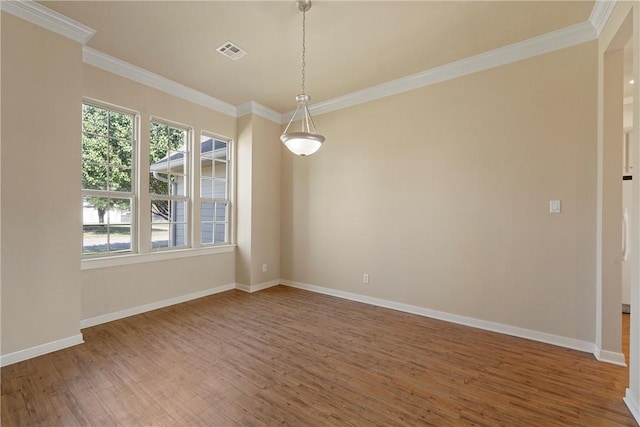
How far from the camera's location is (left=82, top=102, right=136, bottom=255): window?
3262mm

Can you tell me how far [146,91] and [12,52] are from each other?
4.41 ft

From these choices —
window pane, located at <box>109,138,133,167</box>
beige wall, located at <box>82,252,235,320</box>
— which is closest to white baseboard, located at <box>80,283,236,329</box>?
beige wall, located at <box>82,252,235,320</box>

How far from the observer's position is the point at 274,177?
5.10 meters

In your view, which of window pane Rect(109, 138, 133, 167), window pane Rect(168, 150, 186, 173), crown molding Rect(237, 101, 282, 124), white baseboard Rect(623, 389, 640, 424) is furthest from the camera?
crown molding Rect(237, 101, 282, 124)

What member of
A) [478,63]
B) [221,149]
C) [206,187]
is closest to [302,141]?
[478,63]

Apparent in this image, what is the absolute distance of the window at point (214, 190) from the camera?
4.55 metres

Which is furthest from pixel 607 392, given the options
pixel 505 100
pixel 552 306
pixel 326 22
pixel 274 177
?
pixel 274 177

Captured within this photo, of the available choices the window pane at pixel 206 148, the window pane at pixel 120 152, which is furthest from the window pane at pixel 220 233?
the window pane at pixel 120 152

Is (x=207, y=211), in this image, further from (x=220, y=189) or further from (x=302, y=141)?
(x=302, y=141)

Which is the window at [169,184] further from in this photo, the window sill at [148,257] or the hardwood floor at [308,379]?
the hardwood floor at [308,379]

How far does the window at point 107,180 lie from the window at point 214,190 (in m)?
1.02

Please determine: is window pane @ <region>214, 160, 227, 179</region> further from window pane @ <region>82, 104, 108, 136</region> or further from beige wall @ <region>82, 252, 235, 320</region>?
window pane @ <region>82, 104, 108, 136</region>

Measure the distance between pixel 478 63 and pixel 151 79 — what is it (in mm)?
4105

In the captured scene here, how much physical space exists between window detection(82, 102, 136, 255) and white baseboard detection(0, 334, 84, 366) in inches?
38.2
